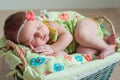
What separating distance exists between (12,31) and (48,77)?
23cm

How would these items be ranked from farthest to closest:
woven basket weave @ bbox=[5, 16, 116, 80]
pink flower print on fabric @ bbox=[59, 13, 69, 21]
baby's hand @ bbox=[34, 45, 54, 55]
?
1. pink flower print on fabric @ bbox=[59, 13, 69, 21]
2. baby's hand @ bbox=[34, 45, 54, 55]
3. woven basket weave @ bbox=[5, 16, 116, 80]

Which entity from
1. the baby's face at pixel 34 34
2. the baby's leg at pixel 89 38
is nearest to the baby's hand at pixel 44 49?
the baby's face at pixel 34 34

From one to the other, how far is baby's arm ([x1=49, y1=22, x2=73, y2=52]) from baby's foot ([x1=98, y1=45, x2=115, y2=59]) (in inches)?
5.5

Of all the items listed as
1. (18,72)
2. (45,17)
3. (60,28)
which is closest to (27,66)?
(18,72)

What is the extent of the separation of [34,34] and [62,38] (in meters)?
0.13

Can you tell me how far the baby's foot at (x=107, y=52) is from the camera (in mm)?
1021

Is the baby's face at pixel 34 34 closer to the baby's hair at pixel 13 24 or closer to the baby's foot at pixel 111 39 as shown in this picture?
the baby's hair at pixel 13 24

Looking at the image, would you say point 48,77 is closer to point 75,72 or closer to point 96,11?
point 75,72

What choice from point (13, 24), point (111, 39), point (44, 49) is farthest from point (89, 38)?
point (13, 24)

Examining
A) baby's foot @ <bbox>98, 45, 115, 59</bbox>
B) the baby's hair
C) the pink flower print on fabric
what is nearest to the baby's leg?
baby's foot @ <bbox>98, 45, 115, 59</bbox>

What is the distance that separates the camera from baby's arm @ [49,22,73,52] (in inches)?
41.9

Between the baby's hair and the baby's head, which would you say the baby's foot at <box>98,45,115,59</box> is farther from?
the baby's hair

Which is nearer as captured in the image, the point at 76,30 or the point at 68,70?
the point at 68,70

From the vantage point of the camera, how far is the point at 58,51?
1062 millimetres
